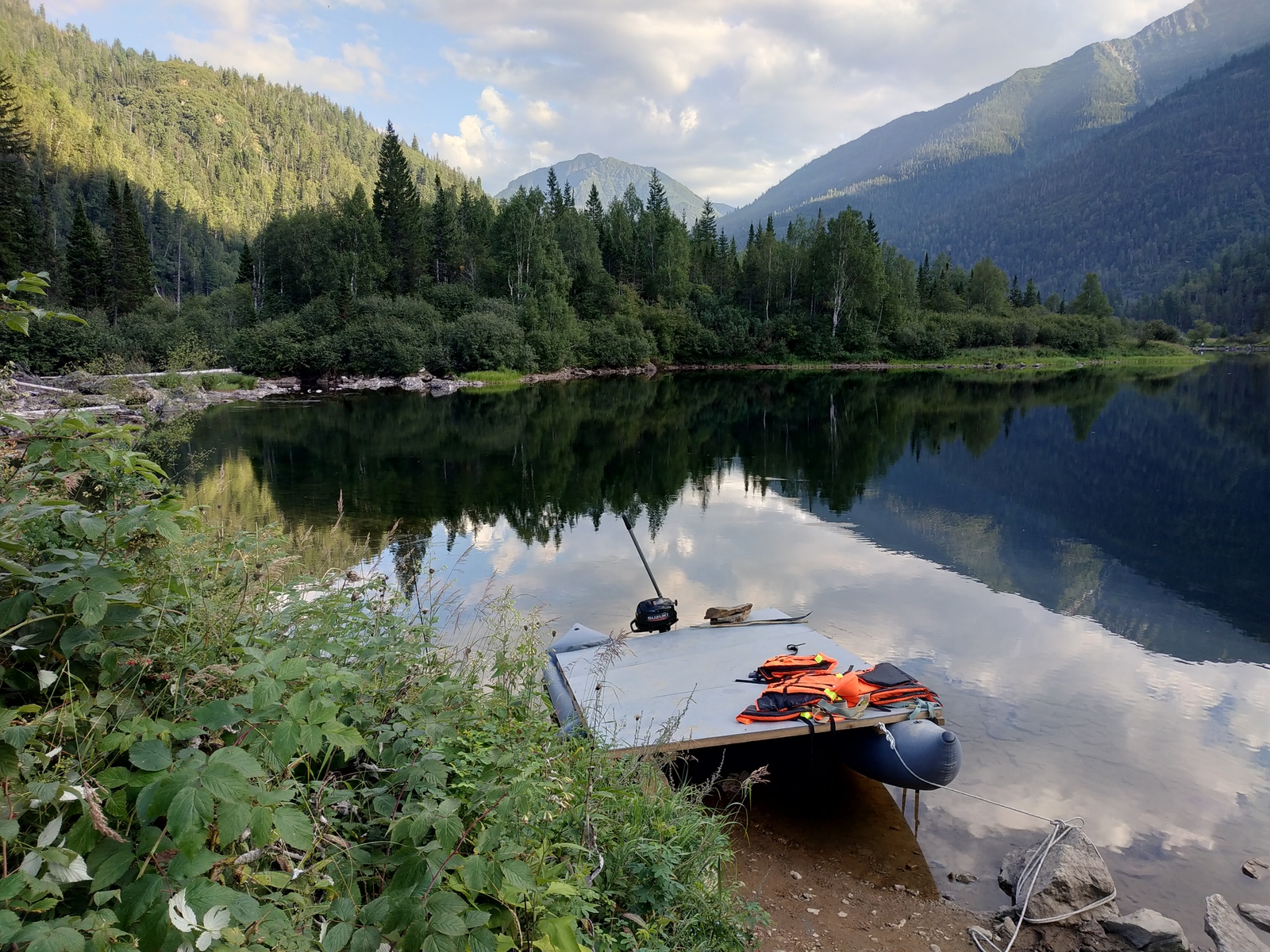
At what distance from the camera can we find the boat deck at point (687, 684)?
23.4 ft

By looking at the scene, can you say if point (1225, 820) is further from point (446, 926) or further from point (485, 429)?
point (485, 429)

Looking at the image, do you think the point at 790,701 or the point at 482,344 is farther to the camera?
the point at 482,344

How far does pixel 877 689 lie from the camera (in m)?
7.90

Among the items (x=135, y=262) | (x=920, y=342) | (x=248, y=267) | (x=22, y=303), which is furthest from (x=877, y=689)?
(x=920, y=342)

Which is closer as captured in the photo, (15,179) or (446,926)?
(446,926)

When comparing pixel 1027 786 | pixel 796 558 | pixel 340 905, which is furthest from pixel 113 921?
pixel 796 558

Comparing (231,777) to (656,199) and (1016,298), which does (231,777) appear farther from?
(1016,298)

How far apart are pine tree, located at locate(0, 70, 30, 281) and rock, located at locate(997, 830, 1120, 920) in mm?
61627

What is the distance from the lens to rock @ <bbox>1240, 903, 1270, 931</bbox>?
595 cm

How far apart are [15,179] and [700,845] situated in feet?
244

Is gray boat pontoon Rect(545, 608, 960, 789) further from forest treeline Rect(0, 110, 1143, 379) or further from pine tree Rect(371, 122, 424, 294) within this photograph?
pine tree Rect(371, 122, 424, 294)

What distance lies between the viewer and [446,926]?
2.30 m

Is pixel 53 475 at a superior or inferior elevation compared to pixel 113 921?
superior

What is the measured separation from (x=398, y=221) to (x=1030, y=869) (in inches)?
3072
